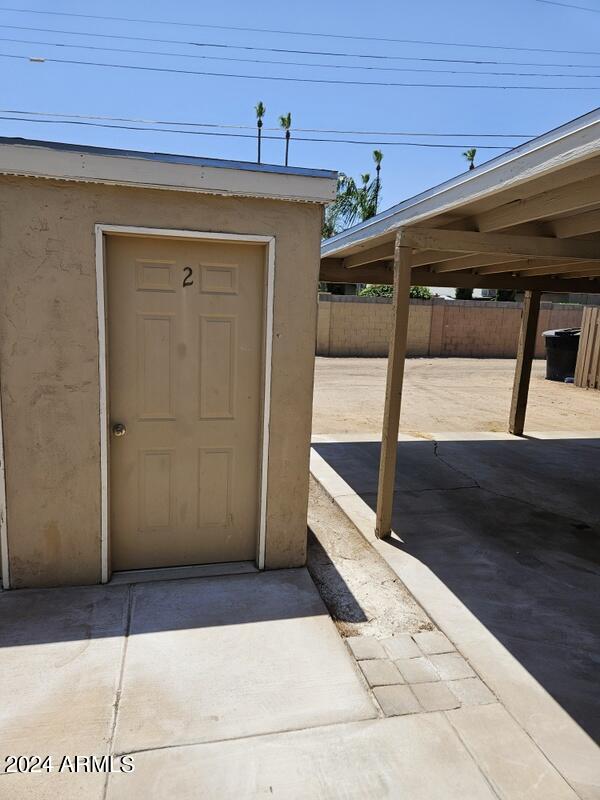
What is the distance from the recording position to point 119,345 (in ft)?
11.3

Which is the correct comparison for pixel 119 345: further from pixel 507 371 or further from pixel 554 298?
pixel 554 298

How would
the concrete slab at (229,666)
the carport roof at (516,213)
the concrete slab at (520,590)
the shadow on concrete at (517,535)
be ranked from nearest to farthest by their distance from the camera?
the concrete slab at (229,666)
the concrete slab at (520,590)
the carport roof at (516,213)
the shadow on concrete at (517,535)

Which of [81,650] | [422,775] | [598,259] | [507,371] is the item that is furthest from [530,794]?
[507,371]

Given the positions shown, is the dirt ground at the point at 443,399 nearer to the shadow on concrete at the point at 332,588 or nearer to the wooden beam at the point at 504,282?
the wooden beam at the point at 504,282

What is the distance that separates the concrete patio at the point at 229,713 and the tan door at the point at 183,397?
21.6 inches

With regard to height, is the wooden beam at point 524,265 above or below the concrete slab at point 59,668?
above

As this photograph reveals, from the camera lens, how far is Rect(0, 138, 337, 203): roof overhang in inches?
117

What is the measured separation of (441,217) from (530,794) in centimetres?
381

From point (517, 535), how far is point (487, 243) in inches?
98.6

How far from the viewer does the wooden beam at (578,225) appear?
13.7 ft

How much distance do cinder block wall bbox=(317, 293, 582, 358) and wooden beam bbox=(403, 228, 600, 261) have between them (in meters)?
14.4

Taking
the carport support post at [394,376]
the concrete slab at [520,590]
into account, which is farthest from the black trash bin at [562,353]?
the carport support post at [394,376]

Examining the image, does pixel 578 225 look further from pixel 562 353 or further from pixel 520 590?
pixel 562 353

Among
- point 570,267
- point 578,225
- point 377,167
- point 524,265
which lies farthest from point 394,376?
point 377,167
